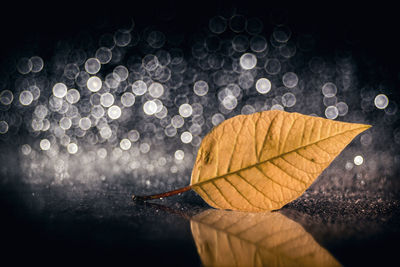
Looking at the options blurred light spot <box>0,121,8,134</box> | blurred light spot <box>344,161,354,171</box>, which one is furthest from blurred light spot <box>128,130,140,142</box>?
blurred light spot <box>344,161,354,171</box>

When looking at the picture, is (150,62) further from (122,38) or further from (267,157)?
(267,157)

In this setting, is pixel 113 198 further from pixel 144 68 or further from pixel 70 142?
pixel 144 68

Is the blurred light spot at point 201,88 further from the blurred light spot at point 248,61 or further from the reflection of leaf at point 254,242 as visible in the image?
the reflection of leaf at point 254,242

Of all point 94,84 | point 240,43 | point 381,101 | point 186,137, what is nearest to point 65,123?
point 94,84

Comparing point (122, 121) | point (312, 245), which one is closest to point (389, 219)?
point (312, 245)

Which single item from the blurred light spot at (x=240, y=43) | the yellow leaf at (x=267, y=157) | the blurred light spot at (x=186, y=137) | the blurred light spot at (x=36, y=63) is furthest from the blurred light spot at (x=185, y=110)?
the yellow leaf at (x=267, y=157)

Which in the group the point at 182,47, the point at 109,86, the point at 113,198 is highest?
the point at 182,47
